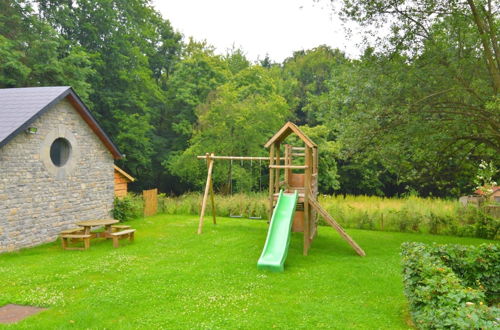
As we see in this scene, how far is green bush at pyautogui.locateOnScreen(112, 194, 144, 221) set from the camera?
1633 centimetres

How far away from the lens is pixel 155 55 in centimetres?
3147

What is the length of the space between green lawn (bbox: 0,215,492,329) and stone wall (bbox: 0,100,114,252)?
0.79 metres

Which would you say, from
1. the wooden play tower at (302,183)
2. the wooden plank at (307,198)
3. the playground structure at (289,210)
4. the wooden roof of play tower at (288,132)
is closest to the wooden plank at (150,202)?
the wooden play tower at (302,183)

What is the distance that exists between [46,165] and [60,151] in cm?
106

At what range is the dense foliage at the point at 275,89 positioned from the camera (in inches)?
416

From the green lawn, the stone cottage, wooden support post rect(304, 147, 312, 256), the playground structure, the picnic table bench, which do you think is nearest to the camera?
the green lawn

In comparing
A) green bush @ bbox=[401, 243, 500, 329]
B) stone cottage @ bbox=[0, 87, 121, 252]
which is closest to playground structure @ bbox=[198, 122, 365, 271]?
green bush @ bbox=[401, 243, 500, 329]

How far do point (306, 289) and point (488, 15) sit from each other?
7941mm

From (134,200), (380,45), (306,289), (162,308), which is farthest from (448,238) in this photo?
(134,200)

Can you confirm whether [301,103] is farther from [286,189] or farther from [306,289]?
[306,289]

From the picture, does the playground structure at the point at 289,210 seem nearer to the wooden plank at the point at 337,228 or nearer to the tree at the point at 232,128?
the wooden plank at the point at 337,228

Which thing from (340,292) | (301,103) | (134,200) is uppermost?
(301,103)

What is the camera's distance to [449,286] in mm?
5406

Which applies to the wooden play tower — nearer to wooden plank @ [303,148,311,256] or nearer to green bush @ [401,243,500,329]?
wooden plank @ [303,148,311,256]
